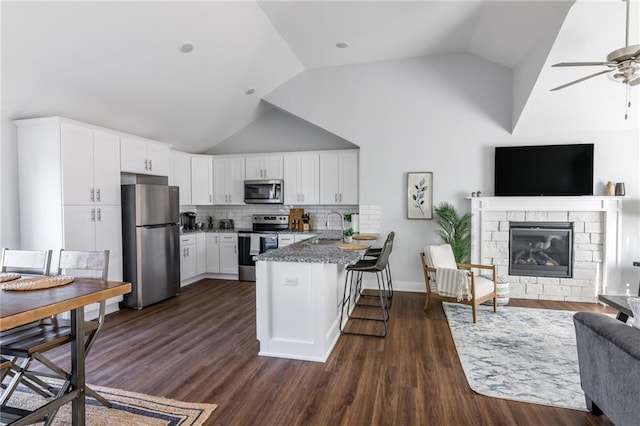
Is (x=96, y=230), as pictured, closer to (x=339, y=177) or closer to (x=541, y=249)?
(x=339, y=177)

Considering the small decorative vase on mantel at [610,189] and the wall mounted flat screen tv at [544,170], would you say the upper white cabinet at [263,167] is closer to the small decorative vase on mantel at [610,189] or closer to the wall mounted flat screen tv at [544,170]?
the wall mounted flat screen tv at [544,170]

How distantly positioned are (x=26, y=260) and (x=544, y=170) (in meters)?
5.80

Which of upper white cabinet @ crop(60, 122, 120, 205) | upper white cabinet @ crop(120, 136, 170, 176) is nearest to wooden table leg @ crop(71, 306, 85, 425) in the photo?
upper white cabinet @ crop(60, 122, 120, 205)

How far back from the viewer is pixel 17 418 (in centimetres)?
181

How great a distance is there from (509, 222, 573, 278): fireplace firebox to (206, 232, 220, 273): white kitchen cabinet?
15.5 ft

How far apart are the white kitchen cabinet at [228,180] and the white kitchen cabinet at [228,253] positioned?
2.39 ft

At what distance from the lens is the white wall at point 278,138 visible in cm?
619

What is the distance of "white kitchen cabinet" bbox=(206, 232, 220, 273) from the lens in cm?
604

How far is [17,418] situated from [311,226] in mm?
4732

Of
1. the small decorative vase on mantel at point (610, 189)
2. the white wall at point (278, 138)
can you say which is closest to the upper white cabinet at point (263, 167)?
the white wall at point (278, 138)

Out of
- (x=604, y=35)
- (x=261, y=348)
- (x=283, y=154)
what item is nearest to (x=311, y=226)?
(x=283, y=154)

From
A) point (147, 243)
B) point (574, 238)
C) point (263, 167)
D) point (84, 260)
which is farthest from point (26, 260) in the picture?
point (574, 238)

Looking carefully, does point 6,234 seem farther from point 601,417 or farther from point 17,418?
point 601,417

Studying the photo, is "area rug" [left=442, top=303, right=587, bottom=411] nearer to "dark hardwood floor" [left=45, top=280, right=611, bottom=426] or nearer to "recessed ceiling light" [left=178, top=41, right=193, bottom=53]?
"dark hardwood floor" [left=45, top=280, right=611, bottom=426]
